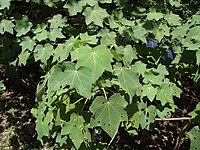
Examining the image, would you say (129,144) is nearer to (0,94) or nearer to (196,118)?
(196,118)

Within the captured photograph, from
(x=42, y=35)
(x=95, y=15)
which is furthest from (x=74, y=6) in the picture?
(x=42, y=35)

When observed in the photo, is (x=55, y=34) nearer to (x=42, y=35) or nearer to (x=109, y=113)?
(x=42, y=35)

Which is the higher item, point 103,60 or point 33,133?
point 103,60

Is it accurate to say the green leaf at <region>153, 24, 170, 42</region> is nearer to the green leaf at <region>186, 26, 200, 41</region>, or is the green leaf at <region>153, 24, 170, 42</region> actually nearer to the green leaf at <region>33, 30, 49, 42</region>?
the green leaf at <region>186, 26, 200, 41</region>

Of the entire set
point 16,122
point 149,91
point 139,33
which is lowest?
point 16,122

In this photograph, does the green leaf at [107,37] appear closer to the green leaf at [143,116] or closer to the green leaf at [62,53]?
the green leaf at [62,53]

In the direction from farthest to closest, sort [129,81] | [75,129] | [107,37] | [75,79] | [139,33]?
1. [139,33]
2. [107,37]
3. [75,129]
4. [129,81]
5. [75,79]
